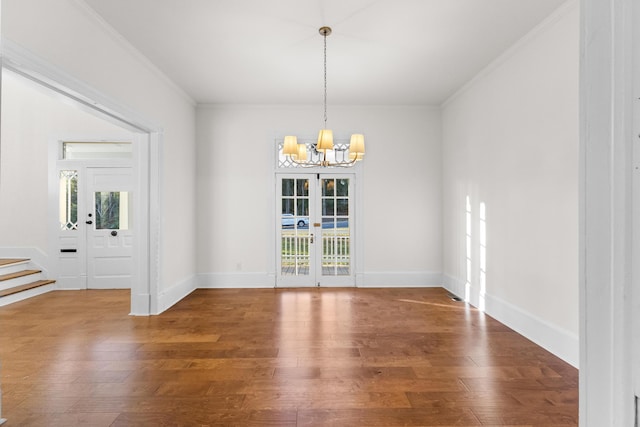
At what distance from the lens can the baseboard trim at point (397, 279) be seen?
220 inches

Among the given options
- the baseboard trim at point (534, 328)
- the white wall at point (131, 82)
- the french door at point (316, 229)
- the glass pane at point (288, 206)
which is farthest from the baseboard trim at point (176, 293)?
the baseboard trim at point (534, 328)

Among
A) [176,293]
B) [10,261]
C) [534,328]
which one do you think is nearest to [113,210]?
[10,261]

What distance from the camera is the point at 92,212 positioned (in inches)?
221

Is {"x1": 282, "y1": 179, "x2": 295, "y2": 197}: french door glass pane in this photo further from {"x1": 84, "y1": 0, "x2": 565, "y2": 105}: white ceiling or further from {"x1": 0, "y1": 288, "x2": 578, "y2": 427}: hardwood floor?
{"x1": 0, "y1": 288, "x2": 578, "y2": 427}: hardwood floor

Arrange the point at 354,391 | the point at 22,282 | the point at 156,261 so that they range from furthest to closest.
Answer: the point at 22,282 → the point at 156,261 → the point at 354,391

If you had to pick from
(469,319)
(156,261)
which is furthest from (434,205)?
(156,261)

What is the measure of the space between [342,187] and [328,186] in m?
0.25

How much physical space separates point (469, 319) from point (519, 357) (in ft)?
3.28

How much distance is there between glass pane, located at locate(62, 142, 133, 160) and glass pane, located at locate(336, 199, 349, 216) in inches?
148

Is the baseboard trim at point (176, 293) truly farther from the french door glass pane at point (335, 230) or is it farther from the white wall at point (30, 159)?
the white wall at point (30, 159)

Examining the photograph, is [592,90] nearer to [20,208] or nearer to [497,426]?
[497,426]

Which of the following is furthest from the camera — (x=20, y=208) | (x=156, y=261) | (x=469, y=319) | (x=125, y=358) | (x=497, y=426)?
(x=20, y=208)

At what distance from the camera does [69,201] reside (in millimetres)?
5602

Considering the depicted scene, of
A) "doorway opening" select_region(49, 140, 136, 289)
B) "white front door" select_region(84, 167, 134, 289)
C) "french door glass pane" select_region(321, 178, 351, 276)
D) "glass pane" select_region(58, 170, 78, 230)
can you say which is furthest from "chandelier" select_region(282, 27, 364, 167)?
"glass pane" select_region(58, 170, 78, 230)
